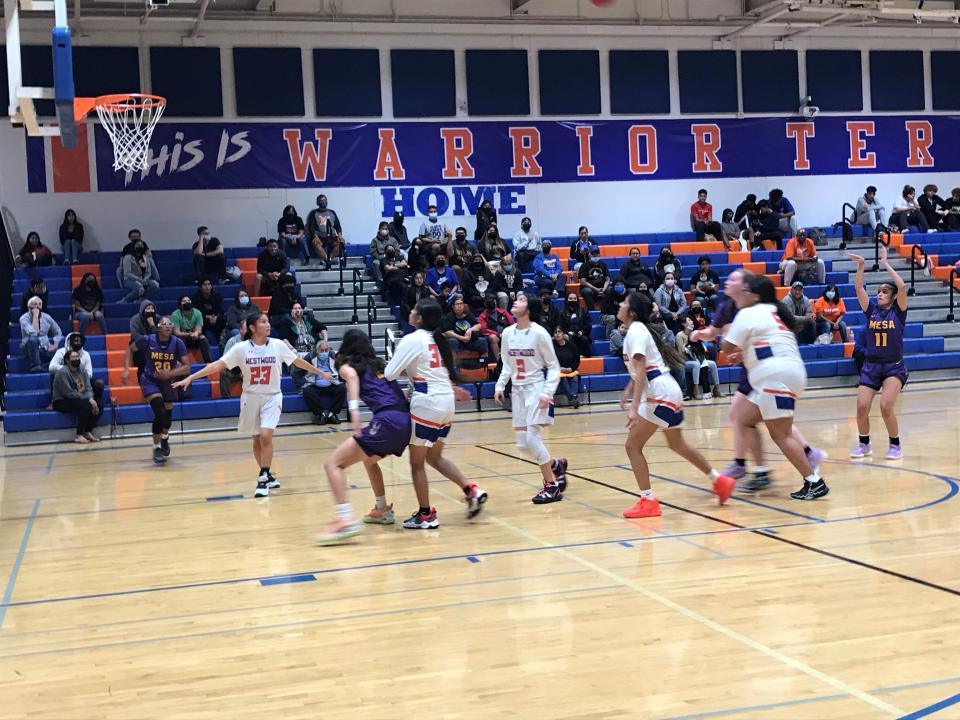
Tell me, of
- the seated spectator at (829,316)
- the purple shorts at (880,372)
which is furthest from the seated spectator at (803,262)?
the purple shorts at (880,372)

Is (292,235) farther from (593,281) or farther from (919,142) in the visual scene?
(919,142)

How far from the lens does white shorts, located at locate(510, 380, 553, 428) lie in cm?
901

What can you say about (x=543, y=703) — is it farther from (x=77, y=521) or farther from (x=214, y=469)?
(x=214, y=469)

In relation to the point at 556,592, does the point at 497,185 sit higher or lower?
higher

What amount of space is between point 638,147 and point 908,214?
6.72 m

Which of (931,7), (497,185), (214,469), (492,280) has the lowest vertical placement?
(214,469)

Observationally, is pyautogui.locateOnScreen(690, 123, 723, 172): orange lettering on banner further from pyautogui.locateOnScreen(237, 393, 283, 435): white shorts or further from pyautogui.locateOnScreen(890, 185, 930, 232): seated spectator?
pyautogui.locateOnScreen(237, 393, 283, 435): white shorts

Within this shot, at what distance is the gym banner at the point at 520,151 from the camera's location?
22.1 metres

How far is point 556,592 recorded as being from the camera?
6.34 m

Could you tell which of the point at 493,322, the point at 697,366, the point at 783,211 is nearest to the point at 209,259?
the point at 493,322

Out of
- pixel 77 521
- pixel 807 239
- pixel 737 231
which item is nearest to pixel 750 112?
pixel 737 231

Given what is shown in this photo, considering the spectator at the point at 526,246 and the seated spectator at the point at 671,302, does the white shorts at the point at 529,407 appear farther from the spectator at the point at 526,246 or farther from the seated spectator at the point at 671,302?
the spectator at the point at 526,246

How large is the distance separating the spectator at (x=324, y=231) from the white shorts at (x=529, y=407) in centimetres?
1311

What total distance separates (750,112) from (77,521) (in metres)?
20.5
